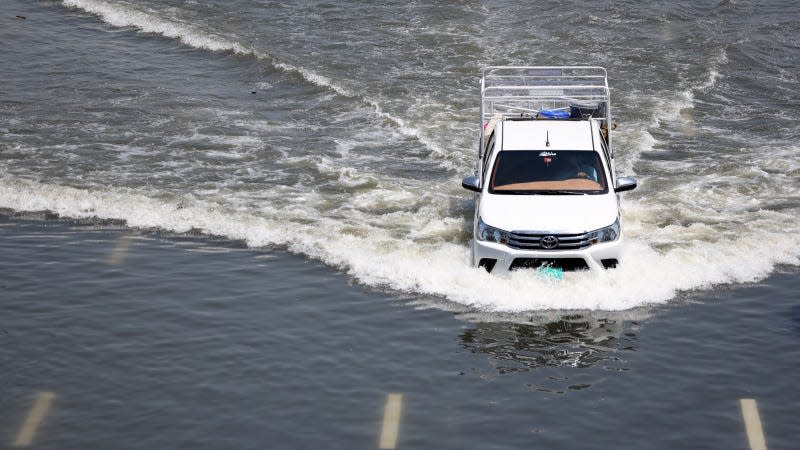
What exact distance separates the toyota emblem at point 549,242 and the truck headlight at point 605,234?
44cm

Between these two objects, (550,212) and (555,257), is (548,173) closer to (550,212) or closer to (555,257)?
(550,212)

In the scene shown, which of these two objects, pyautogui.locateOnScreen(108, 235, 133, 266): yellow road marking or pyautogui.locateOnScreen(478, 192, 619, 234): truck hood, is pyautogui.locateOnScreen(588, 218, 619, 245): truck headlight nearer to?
pyautogui.locateOnScreen(478, 192, 619, 234): truck hood

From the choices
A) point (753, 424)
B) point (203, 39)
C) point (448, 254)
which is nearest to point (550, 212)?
point (448, 254)

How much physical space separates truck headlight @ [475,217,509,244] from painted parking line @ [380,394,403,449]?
300cm

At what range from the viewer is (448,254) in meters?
15.0

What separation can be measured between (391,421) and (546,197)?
14.5 ft

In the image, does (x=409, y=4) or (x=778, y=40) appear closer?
(x=778, y=40)

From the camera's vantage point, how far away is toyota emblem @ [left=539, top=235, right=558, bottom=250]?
13125 mm

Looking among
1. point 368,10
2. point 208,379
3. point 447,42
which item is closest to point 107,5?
point 368,10

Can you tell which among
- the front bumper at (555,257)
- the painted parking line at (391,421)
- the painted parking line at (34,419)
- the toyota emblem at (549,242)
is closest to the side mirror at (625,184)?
the front bumper at (555,257)

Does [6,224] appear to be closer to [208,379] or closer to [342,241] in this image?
[342,241]

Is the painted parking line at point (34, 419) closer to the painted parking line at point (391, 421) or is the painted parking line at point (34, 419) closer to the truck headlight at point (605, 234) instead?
the painted parking line at point (391, 421)

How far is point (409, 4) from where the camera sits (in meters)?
32.1

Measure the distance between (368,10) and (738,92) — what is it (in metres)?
11.4
